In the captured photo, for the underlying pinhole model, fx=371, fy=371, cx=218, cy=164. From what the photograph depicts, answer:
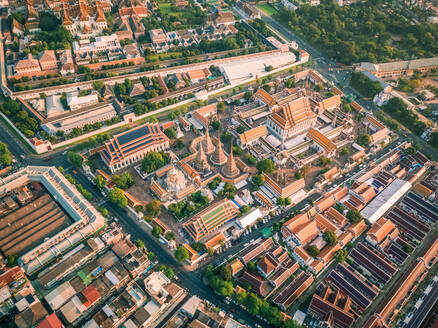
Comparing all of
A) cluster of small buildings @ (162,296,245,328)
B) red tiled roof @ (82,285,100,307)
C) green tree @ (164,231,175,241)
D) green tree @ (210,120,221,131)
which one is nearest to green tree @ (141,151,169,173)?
green tree @ (210,120,221,131)

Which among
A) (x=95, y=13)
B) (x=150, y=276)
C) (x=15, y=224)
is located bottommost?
(x=150, y=276)

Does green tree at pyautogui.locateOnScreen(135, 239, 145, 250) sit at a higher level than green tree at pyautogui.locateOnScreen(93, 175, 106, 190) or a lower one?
lower

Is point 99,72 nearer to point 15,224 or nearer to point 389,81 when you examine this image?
point 15,224

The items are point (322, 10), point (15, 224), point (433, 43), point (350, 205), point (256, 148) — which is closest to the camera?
point (15, 224)

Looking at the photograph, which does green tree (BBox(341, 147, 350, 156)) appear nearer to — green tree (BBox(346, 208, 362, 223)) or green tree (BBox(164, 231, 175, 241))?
green tree (BBox(346, 208, 362, 223))

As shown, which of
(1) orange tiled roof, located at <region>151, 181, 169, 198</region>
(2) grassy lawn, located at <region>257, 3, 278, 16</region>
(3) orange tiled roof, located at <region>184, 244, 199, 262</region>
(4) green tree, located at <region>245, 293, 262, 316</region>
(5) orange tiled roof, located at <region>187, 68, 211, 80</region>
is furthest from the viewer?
(2) grassy lawn, located at <region>257, 3, 278, 16</region>

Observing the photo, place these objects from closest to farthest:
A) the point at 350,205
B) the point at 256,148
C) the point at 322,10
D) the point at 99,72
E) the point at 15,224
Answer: the point at 15,224
the point at 350,205
the point at 256,148
the point at 99,72
the point at 322,10

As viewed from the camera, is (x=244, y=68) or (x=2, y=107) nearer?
(x=2, y=107)

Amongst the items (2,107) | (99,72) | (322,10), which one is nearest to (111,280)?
(2,107)
